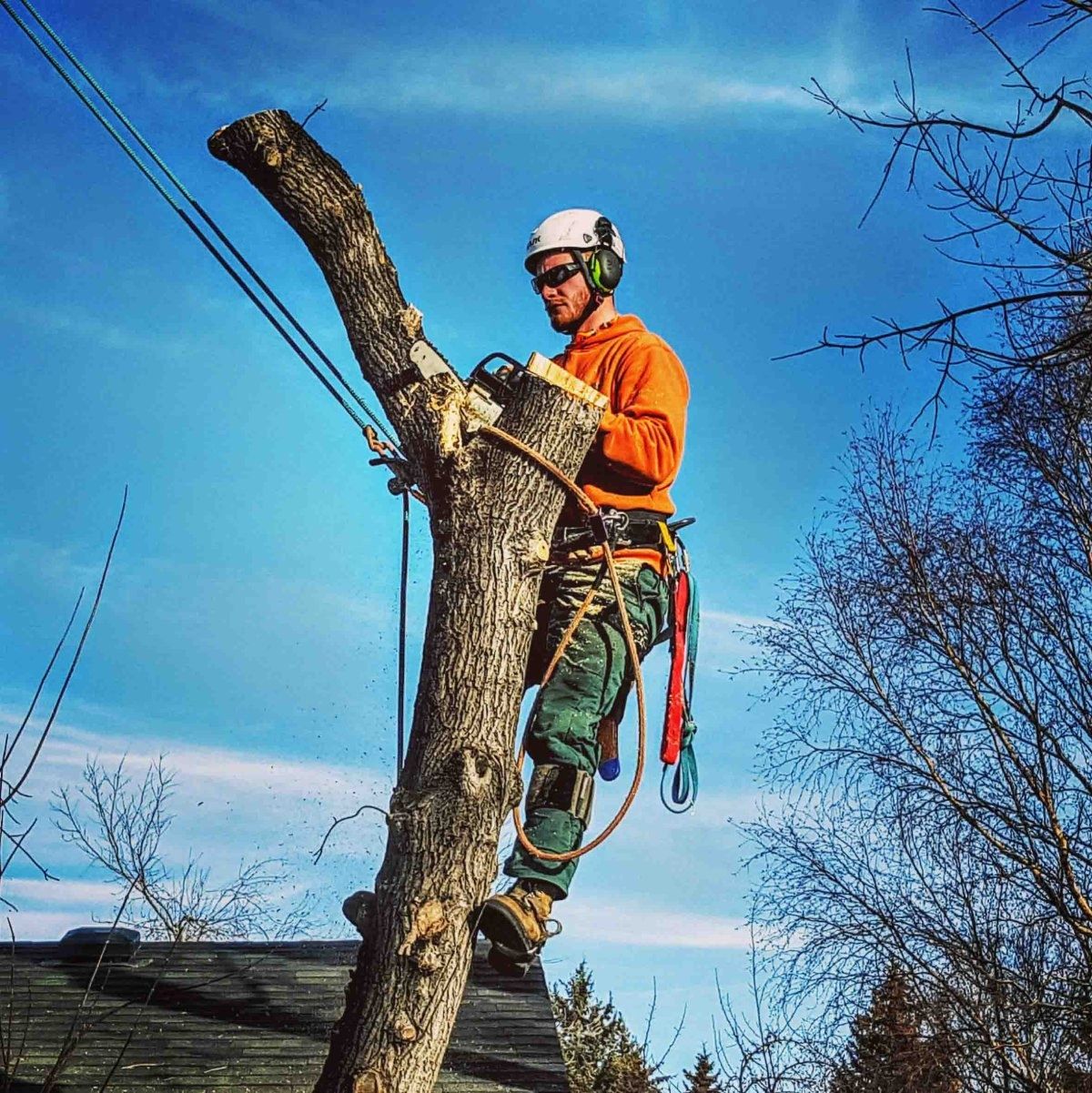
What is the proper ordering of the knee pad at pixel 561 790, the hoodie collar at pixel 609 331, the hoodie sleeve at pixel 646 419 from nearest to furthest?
1. the knee pad at pixel 561 790
2. the hoodie sleeve at pixel 646 419
3. the hoodie collar at pixel 609 331

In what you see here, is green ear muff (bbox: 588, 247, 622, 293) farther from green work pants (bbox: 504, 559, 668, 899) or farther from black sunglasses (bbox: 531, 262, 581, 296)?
green work pants (bbox: 504, 559, 668, 899)

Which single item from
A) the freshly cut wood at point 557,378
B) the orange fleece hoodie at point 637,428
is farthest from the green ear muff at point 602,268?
the freshly cut wood at point 557,378

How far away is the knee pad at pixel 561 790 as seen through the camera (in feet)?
13.1

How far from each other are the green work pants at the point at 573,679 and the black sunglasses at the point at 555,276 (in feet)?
3.93

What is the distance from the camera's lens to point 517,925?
3.56 meters

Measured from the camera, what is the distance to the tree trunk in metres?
3.35

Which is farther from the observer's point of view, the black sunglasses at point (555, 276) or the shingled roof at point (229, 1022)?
the shingled roof at point (229, 1022)

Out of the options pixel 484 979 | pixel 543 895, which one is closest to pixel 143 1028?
pixel 484 979

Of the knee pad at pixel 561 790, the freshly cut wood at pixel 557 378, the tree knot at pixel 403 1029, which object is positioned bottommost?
the tree knot at pixel 403 1029

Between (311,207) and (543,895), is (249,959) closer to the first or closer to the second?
(543,895)

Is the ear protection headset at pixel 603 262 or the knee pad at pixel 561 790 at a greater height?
the ear protection headset at pixel 603 262

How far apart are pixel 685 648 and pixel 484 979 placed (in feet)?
11.8

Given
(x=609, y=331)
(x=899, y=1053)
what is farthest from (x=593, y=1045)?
(x=609, y=331)

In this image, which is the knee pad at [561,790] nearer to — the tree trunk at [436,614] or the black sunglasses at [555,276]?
the tree trunk at [436,614]
